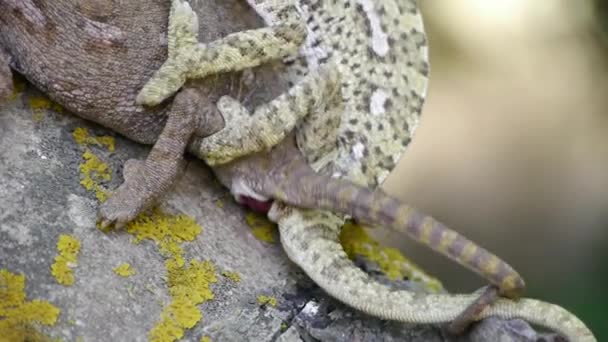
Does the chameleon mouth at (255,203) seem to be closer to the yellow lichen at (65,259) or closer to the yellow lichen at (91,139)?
the yellow lichen at (91,139)

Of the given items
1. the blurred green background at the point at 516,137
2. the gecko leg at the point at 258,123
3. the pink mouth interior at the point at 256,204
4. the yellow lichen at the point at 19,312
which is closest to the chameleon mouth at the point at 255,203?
the pink mouth interior at the point at 256,204

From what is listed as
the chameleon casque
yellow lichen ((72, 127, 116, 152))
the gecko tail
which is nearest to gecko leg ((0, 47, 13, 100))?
the chameleon casque

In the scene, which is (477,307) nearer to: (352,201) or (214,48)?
(352,201)

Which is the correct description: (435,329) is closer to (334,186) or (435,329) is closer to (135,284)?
(334,186)

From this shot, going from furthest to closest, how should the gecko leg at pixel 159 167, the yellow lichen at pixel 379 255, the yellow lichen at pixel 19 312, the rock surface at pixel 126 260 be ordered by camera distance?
1. the yellow lichen at pixel 379 255
2. the gecko leg at pixel 159 167
3. the rock surface at pixel 126 260
4. the yellow lichen at pixel 19 312

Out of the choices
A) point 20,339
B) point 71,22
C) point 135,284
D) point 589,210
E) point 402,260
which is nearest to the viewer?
point 20,339

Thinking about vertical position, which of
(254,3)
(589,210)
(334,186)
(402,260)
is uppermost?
(254,3)

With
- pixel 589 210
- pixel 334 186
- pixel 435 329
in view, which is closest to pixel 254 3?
pixel 334 186
